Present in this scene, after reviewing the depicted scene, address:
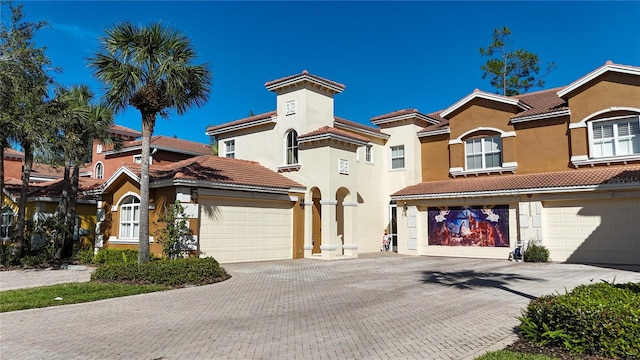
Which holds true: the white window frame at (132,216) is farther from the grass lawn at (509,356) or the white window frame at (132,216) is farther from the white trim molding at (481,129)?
the grass lawn at (509,356)

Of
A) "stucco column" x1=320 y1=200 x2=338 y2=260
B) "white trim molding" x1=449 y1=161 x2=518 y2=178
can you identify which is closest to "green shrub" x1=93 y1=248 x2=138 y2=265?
"stucco column" x1=320 y1=200 x2=338 y2=260

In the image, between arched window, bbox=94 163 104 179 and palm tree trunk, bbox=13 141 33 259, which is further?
arched window, bbox=94 163 104 179

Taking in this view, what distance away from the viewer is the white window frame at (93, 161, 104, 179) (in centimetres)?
3472

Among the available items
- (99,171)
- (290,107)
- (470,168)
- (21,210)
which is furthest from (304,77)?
(99,171)

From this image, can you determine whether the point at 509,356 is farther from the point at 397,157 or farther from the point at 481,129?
the point at 397,157

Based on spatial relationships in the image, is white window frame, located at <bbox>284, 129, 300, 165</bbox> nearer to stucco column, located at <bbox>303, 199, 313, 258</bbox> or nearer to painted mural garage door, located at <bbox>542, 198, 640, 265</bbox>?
stucco column, located at <bbox>303, 199, 313, 258</bbox>

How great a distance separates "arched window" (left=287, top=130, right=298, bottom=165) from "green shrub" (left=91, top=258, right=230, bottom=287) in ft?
32.1

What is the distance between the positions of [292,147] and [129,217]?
8.19m

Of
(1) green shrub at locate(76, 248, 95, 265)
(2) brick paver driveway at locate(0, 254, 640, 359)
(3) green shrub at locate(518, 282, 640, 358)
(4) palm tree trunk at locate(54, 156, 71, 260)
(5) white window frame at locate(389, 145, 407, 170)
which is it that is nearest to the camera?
(3) green shrub at locate(518, 282, 640, 358)

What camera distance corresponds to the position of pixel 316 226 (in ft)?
73.8

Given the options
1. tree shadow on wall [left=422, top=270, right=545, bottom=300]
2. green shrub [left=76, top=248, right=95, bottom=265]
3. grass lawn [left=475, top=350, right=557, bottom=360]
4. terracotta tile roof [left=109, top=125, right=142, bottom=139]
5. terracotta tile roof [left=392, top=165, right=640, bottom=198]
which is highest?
terracotta tile roof [left=109, top=125, right=142, bottom=139]

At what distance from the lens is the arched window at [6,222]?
24.2 meters

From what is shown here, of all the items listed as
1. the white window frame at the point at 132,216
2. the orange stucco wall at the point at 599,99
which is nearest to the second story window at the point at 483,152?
the orange stucco wall at the point at 599,99

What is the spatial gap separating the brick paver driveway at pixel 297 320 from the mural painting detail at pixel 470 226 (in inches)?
235
